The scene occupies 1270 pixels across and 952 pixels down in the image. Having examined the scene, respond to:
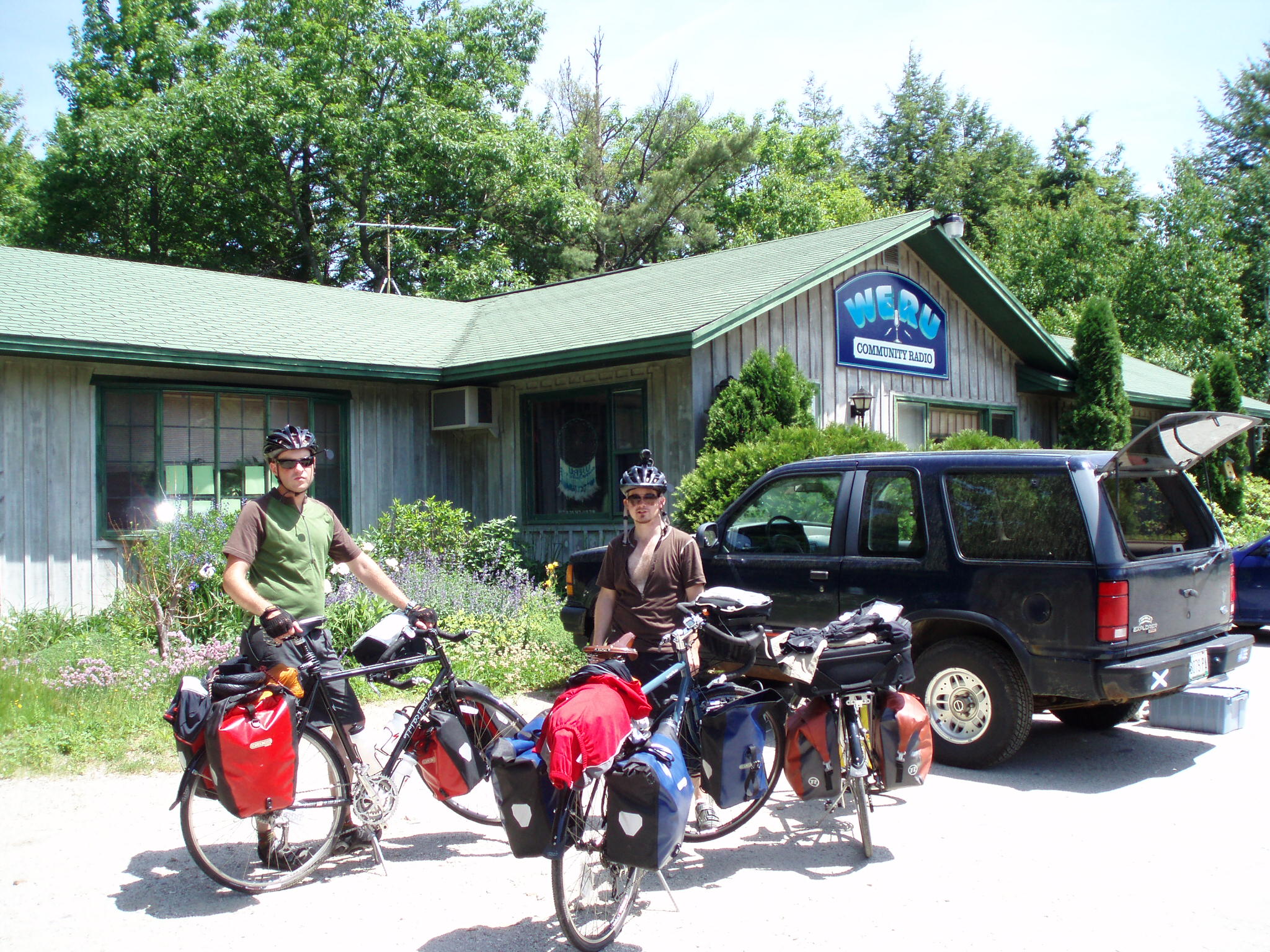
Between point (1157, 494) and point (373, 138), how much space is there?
996 inches

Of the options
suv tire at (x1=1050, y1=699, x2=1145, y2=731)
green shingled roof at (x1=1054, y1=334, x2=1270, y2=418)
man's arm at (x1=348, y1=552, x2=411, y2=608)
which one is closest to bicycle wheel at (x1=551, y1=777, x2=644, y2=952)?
man's arm at (x1=348, y1=552, x2=411, y2=608)

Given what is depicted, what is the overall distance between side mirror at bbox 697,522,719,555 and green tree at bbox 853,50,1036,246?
40221mm

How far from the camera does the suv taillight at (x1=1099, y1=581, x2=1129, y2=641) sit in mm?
5699

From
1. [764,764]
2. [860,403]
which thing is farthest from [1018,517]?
[860,403]

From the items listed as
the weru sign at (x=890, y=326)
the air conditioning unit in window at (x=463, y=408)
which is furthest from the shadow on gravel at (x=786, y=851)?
the weru sign at (x=890, y=326)

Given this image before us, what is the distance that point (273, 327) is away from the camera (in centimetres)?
1284

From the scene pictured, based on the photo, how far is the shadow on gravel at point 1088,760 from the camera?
6012 millimetres

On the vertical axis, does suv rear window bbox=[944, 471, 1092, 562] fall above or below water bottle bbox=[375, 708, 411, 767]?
above

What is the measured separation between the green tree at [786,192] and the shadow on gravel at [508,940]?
3383 cm

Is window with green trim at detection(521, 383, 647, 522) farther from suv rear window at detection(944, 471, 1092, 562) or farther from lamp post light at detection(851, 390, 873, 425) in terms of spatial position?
suv rear window at detection(944, 471, 1092, 562)

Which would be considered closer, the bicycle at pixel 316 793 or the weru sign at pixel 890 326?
the bicycle at pixel 316 793

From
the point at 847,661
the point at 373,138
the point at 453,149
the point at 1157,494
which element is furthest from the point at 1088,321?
the point at 373,138

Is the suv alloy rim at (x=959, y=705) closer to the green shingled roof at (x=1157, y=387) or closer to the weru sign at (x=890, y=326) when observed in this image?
the weru sign at (x=890, y=326)

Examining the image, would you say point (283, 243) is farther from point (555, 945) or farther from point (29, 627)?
point (555, 945)
